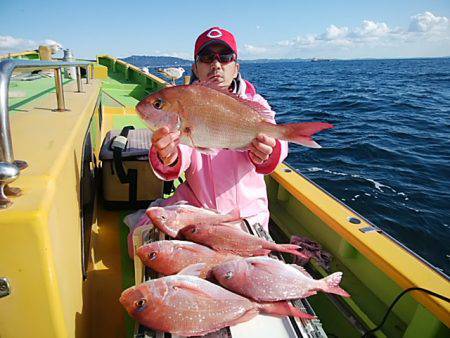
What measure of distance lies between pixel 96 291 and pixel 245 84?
6.94ft

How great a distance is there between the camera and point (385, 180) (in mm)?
7164

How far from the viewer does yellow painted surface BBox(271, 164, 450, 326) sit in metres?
1.84

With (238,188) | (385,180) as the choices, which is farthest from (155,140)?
(385,180)

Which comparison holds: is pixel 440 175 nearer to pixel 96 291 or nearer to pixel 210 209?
pixel 210 209

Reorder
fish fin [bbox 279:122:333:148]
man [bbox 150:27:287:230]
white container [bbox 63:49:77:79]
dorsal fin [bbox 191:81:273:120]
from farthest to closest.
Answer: white container [bbox 63:49:77:79] → man [bbox 150:27:287:230] → dorsal fin [bbox 191:81:273:120] → fish fin [bbox 279:122:333:148]

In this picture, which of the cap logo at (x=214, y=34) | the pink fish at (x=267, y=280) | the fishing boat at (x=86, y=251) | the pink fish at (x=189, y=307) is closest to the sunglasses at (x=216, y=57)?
the cap logo at (x=214, y=34)

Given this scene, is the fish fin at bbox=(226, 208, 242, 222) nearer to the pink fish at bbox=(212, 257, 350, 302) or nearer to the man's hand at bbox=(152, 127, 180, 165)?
the pink fish at bbox=(212, 257, 350, 302)

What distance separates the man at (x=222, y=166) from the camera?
7.84 feet

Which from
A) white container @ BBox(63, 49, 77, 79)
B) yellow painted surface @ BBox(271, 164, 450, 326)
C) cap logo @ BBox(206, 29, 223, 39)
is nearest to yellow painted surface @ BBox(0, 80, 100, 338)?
cap logo @ BBox(206, 29, 223, 39)

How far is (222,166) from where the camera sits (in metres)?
2.54

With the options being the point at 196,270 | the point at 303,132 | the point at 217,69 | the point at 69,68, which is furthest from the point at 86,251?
the point at 69,68

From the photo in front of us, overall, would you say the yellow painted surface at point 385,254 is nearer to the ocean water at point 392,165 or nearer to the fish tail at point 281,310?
the fish tail at point 281,310

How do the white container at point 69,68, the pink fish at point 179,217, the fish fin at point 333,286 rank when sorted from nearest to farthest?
the fish fin at point 333,286, the pink fish at point 179,217, the white container at point 69,68

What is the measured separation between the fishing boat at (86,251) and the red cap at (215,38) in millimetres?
1026
